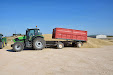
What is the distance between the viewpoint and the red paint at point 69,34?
1386 centimetres

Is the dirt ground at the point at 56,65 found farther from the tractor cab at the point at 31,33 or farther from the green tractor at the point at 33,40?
the tractor cab at the point at 31,33

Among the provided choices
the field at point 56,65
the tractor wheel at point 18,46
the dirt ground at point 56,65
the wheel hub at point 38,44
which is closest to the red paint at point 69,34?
the wheel hub at point 38,44

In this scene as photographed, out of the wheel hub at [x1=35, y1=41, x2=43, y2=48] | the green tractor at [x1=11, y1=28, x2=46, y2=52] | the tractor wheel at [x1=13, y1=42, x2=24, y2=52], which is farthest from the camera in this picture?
the wheel hub at [x1=35, y1=41, x2=43, y2=48]

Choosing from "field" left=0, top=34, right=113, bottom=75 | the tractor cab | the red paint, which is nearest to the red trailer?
the red paint

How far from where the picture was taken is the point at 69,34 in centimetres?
1441

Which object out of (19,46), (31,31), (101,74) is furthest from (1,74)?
(31,31)

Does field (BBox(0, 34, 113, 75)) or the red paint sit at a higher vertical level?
the red paint

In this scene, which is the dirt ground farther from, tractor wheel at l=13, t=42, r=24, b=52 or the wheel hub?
the wheel hub

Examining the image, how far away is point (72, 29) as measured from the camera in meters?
14.6

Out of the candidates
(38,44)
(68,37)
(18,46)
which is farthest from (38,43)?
(68,37)

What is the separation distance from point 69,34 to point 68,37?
1.49 ft

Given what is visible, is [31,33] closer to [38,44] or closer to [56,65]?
[38,44]

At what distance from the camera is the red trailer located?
1373cm

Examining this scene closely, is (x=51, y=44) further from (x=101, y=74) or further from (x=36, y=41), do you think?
(x=101, y=74)
